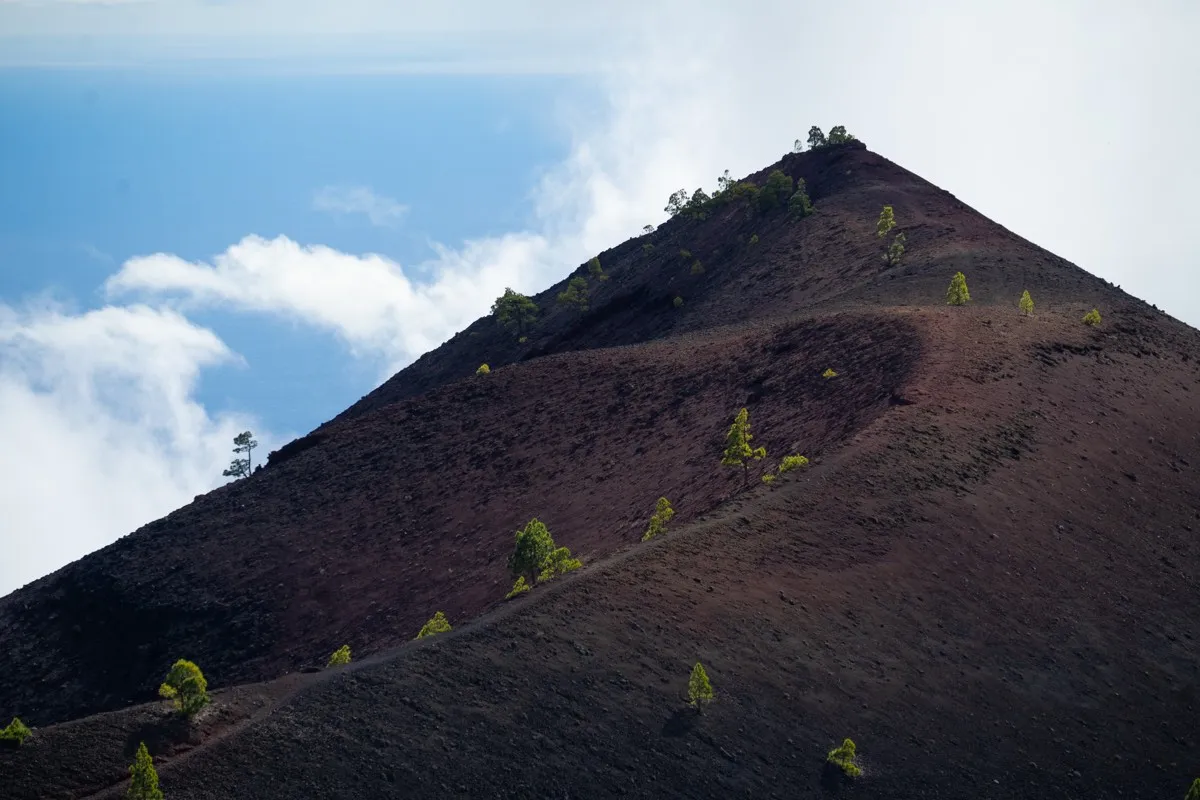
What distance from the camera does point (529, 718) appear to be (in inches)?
1367

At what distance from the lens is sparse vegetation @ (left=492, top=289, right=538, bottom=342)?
109m

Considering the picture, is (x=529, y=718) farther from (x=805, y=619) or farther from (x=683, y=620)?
(x=805, y=619)

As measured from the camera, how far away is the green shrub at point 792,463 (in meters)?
48.0

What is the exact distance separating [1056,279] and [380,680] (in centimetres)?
4849

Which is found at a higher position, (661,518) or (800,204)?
(800,204)

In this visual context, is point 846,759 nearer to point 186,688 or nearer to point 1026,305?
point 186,688

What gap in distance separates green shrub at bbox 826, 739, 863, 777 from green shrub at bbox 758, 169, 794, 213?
6880cm

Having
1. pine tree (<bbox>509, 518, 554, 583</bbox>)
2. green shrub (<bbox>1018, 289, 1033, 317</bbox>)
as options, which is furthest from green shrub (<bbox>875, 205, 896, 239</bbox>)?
pine tree (<bbox>509, 518, 554, 583</bbox>)

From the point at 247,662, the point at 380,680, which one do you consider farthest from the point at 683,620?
the point at 247,662

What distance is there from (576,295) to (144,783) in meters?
78.0

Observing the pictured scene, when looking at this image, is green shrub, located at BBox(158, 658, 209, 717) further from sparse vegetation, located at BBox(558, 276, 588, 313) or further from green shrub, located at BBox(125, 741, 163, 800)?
sparse vegetation, located at BBox(558, 276, 588, 313)

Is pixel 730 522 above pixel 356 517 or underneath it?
underneath

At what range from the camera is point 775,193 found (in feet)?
328

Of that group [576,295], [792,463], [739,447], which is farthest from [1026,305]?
[576,295]
